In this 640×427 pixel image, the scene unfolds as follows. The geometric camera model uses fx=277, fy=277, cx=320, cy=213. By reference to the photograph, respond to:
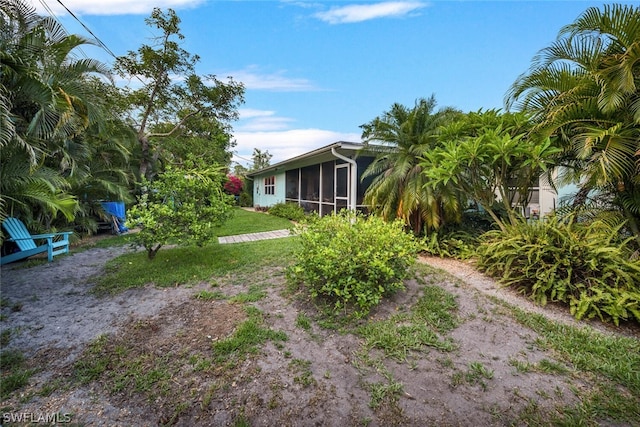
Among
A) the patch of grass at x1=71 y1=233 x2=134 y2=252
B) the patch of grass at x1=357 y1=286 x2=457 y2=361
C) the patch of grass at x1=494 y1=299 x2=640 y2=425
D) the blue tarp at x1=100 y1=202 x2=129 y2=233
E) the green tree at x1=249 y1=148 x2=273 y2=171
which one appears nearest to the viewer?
the patch of grass at x1=494 y1=299 x2=640 y2=425

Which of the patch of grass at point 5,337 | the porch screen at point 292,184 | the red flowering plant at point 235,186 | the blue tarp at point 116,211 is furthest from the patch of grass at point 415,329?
the red flowering plant at point 235,186

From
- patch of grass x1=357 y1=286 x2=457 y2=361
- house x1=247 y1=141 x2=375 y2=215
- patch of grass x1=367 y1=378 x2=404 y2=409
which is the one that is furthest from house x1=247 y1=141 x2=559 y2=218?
patch of grass x1=367 y1=378 x2=404 y2=409

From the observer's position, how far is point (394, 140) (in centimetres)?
653

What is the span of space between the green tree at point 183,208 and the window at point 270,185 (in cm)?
1147

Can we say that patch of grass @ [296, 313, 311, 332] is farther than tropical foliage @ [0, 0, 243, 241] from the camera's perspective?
No

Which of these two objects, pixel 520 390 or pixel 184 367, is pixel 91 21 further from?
pixel 520 390

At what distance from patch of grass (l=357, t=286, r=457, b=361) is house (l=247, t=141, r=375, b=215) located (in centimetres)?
510

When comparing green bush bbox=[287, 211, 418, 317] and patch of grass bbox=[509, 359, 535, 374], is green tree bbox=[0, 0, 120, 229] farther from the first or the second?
patch of grass bbox=[509, 359, 535, 374]

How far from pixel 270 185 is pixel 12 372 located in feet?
51.7

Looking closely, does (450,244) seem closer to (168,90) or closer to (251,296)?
(251,296)

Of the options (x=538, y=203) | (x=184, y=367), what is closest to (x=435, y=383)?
(x=184, y=367)

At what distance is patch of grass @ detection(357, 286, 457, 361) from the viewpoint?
8.91 feet

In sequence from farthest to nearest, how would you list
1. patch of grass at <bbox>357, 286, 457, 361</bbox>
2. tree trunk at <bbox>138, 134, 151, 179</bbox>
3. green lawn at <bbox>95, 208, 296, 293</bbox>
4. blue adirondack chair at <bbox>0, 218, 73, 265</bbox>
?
tree trunk at <bbox>138, 134, 151, 179</bbox> → blue adirondack chair at <bbox>0, 218, 73, 265</bbox> → green lawn at <bbox>95, 208, 296, 293</bbox> → patch of grass at <bbox>357, 286, 457, 361</bbox>

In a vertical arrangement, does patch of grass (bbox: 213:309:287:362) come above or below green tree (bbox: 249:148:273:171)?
below
